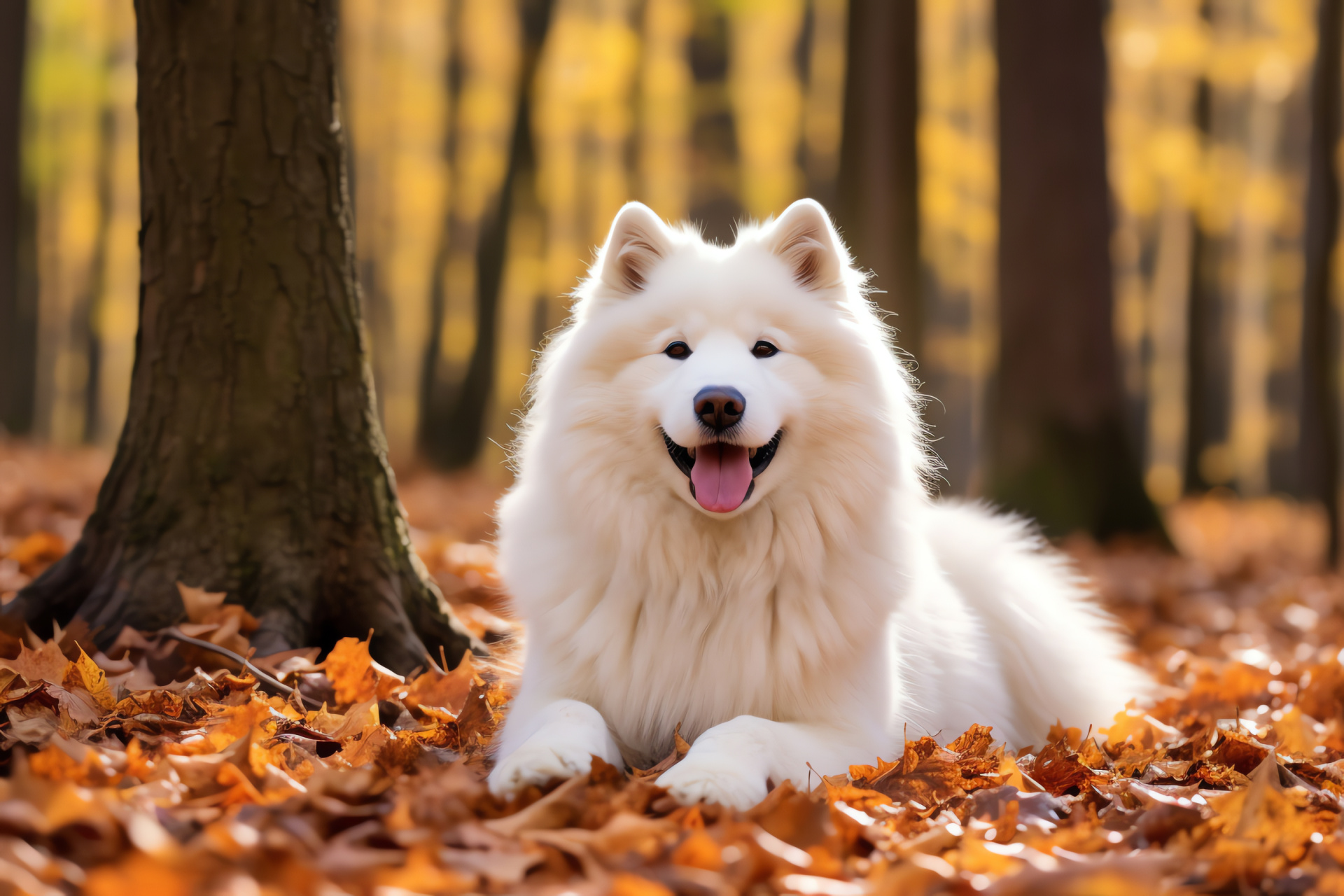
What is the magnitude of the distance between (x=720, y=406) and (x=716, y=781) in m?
0.91

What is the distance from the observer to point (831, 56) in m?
14.8

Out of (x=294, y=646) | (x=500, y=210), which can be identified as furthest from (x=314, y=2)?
(x=500, y=210)

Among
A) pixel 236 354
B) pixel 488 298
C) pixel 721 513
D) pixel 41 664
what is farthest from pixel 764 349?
pixel 488 298

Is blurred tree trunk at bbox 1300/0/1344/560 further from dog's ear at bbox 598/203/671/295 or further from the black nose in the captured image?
the black nose

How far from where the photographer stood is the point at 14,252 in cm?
1275

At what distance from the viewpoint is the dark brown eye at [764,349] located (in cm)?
291

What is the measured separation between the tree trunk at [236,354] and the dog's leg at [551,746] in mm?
1092

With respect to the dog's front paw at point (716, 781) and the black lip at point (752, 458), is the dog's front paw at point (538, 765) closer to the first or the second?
the dog's front paw at point (716, 781)

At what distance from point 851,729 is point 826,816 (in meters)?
0.73

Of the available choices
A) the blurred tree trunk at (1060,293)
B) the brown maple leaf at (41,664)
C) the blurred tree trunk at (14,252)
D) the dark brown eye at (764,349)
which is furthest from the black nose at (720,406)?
the blurred tree trunk at (14,252)

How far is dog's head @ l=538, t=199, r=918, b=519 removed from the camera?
2727 millimetres

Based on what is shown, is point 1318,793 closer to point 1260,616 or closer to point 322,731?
point 322,731

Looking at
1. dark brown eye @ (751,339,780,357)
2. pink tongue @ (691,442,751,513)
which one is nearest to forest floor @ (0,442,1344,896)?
pink tongue @ (691,442,751,513)

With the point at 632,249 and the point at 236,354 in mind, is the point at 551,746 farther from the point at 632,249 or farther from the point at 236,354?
the point at 236,354
